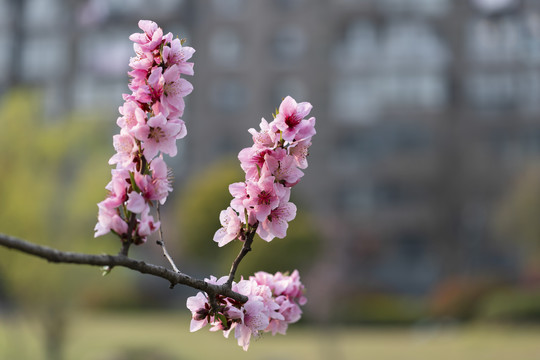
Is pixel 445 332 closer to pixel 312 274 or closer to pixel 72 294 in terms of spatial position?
pixel 312 274

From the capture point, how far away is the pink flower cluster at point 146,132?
1.97 m

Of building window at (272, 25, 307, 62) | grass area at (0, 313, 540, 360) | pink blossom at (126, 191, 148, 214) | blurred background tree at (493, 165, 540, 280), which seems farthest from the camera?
building window at (272, 25, 307, 62)

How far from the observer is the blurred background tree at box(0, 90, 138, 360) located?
15.5 m

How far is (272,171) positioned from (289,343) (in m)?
20.1

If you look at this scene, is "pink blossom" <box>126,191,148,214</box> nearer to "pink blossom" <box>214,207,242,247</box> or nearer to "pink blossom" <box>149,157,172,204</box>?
"pink blossom" <box>149,157,172,204</box>

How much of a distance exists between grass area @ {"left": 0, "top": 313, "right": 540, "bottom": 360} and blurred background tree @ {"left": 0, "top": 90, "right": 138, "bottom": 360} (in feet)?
4.94

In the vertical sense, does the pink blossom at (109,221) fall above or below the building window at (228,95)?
below

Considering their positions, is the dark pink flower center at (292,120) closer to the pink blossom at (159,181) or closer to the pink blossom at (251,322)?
the pink blossom at (159,181)

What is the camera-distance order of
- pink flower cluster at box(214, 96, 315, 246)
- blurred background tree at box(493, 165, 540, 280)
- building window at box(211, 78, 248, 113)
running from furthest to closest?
building window at box(211, 78, 248, 113)
blurred background tree at box(493, 165, 540, 280)
pink flower cluster at box(214, 96, 315, 246)

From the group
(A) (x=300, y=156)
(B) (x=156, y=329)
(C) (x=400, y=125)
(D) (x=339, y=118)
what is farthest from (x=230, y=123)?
(A) (x=300, y=156)

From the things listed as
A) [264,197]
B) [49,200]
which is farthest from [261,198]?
[49,200]

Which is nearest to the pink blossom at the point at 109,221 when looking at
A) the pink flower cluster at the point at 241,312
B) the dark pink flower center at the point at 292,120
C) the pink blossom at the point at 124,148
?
the pink blossom at the point at 124,148

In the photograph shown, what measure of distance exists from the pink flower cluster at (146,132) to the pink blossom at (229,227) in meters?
0.19

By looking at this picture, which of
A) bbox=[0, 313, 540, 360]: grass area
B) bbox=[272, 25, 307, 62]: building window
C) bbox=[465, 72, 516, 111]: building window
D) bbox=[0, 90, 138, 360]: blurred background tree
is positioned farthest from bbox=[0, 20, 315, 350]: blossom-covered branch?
bbox=[272, 25, 307, 62]: building window
